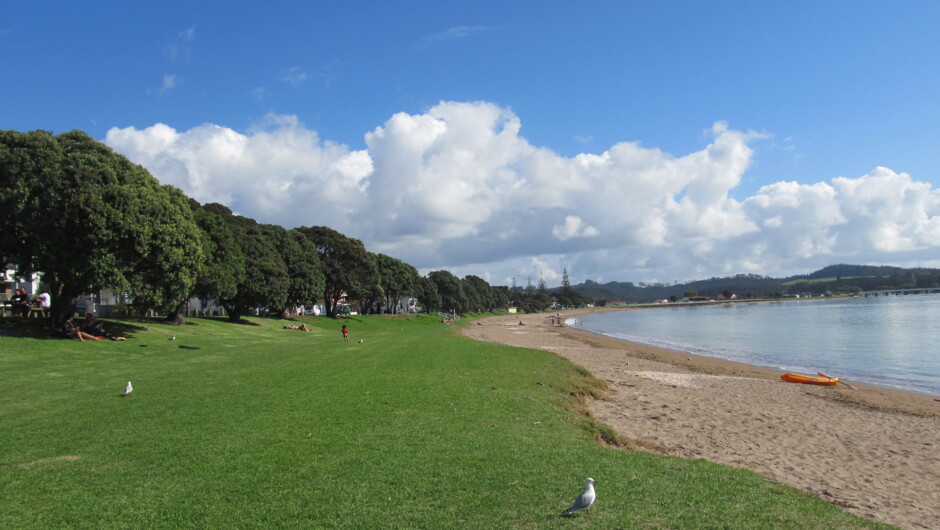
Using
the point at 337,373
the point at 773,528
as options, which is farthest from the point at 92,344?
the point at 773,528

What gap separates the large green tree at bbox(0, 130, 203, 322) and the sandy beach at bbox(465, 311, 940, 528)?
22794mm

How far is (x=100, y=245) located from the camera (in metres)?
25.2

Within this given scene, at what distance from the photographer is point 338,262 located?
246ft

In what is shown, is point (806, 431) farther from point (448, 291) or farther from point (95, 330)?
point (448, 291)

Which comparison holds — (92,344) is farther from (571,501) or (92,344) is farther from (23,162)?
(571,501)

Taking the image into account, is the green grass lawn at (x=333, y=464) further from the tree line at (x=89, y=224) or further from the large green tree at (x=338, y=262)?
the large green tree at (x=338, y=262)

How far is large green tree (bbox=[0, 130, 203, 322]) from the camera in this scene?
23.7m

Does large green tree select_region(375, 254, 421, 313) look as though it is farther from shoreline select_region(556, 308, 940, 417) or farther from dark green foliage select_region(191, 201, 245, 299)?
shoreline select_region(556, 308, 940, 417)

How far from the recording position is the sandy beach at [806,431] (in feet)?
32.3

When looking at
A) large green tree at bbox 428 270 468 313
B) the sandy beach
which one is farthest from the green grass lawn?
large green tree at bbox 428 270 468 313

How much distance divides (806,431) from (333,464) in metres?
13.3

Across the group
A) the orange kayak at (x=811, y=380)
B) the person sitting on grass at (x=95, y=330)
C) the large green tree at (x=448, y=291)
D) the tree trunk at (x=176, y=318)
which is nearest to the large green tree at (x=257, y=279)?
the tree trunk at (x=176, y=318)

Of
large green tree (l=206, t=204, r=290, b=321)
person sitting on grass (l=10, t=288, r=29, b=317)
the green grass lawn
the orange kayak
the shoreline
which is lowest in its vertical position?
the shoreline

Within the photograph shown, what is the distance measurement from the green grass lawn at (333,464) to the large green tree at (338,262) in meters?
58.6
